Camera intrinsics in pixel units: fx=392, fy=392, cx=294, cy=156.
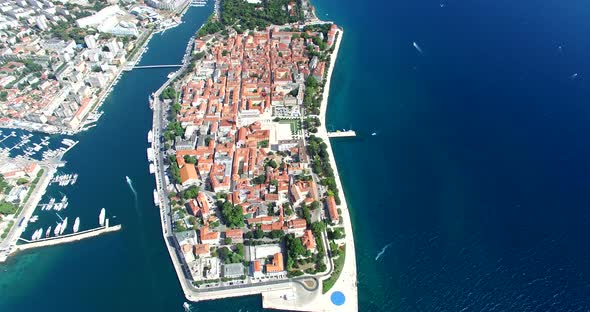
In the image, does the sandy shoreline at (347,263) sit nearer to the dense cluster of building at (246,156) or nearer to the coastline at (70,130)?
the dense cluster of building at (246,156)

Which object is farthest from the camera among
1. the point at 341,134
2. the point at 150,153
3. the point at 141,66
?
the point at 141,66

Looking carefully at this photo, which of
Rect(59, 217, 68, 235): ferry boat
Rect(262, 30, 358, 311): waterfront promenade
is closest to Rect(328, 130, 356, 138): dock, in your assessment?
Rect(262, 30, 358, 311): waterfront promenade

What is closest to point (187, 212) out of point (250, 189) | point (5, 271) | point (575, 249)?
point (250, 189)

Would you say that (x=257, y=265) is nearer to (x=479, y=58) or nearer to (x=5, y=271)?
(x=5, y=271)

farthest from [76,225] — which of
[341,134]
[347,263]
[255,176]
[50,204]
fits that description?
[341,134]

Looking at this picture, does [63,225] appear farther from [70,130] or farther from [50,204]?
[70,130]

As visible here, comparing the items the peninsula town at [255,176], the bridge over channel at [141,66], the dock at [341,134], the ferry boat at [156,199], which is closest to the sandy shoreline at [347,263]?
the peninsula town at [255,176]

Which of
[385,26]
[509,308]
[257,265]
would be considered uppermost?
[385,26]
